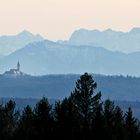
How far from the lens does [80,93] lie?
72.7 meters

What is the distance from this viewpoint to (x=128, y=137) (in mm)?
68125

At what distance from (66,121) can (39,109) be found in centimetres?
451

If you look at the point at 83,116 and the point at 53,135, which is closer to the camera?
the point at 53,135

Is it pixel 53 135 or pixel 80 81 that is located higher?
pixel 80 81

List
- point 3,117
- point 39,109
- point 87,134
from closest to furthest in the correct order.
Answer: point 87,134, point 39,109, point 3,117

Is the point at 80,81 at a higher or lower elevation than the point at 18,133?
higher

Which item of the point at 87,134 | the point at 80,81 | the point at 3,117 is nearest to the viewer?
the point at 87,134

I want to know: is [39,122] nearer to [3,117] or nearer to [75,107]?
[75,107]

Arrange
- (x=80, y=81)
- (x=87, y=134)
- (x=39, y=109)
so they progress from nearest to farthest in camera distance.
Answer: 1. (x=87, y=134)
2. (x=39, y=109)
3. (x=80, y=81)

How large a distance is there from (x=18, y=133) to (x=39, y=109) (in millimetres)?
3366

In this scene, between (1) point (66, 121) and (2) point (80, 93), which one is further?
(2) point (80, 93)

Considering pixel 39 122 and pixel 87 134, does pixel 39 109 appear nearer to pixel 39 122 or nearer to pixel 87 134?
pixel 39 122

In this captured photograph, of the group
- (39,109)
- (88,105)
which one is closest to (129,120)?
(88,105)

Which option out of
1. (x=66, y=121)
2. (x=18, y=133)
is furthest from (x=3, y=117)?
(x=66, y=121)
